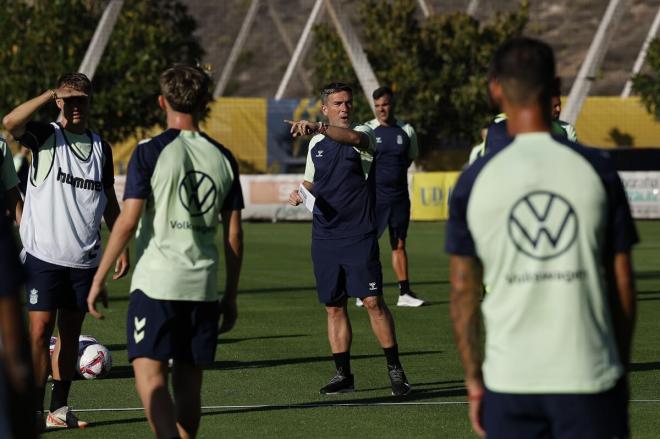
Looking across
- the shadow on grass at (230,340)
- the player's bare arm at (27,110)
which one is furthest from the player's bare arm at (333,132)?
the shadow on grass at (230,340)


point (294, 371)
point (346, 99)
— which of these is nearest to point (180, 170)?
point (346, 99)

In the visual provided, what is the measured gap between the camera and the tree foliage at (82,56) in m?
40.5

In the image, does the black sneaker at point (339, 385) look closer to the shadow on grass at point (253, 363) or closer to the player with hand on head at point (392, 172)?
the shadow on grass at point (253, 363)

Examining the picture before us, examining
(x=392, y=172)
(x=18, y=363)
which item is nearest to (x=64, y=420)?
(x=18, y=363)

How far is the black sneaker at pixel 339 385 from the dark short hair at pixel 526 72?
570 centimetres

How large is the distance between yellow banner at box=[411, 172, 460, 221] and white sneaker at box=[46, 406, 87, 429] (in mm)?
26936

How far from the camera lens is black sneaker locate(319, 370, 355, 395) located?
33.2ft

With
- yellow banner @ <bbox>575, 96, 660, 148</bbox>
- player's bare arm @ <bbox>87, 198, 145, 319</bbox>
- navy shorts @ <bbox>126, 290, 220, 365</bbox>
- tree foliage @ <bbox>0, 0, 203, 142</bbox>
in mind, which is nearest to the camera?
player's bare arm @ <bbox>87, 198, 145, 319</bbox>

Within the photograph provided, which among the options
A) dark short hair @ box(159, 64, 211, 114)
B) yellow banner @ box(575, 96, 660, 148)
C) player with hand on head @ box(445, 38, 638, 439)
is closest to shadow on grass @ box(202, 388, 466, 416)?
dark short hair @ box(159, 64, 211, 114)

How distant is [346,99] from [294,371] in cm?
228

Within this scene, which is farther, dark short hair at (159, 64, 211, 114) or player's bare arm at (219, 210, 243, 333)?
player's bare arm at (219, 210, 243, 333)

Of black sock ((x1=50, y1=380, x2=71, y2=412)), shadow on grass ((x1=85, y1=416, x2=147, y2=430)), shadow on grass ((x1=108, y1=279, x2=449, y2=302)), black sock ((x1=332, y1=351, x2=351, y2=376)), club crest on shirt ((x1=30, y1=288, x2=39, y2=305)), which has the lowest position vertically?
shadow on grass ((x1=108, y1=279, x2=449, y2=302))

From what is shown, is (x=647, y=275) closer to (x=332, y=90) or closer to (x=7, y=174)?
(x=332, y=90)

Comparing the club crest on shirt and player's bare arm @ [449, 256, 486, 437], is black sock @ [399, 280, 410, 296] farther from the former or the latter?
player's bare arm @ [449, 256, 486, 437]
